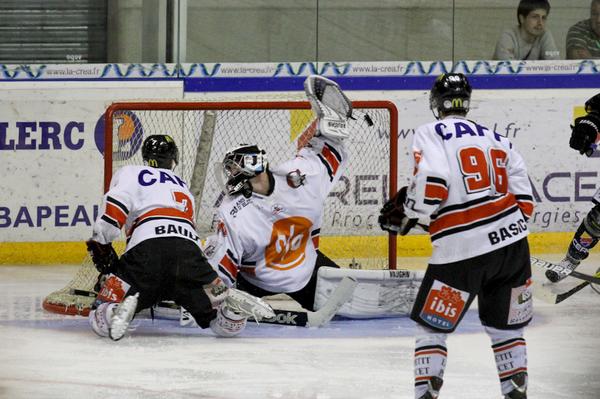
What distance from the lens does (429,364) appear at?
12.9 ft

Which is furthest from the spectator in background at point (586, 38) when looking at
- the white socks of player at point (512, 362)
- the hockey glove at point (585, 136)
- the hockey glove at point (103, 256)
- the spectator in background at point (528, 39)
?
the white socks of player at point (512, 362)

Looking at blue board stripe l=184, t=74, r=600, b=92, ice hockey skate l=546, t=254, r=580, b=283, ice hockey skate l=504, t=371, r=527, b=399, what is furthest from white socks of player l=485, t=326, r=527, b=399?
blue board stripe l=184, t=74, r=600, b=92

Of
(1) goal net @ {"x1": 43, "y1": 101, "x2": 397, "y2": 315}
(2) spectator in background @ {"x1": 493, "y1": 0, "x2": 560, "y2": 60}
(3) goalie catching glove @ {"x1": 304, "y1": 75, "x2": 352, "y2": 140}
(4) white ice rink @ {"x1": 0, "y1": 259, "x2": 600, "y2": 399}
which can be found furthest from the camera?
(2) spectator in background @ {"x1": 493, "y1": 0, "x2": 560, "y2": 60}

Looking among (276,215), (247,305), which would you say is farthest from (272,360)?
(276,215)

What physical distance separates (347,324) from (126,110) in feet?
5.70

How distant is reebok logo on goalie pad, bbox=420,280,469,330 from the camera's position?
395cm

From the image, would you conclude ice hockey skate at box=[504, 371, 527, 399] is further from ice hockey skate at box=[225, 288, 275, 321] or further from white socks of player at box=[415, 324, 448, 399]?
ice hockey skate at box=[225, 288, 275, 321]

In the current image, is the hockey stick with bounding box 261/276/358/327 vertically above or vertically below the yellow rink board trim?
below

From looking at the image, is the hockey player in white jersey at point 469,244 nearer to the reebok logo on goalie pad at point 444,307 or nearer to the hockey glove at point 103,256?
the reebok logo on goalie pad at point 444,307

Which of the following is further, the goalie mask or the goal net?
the goal net

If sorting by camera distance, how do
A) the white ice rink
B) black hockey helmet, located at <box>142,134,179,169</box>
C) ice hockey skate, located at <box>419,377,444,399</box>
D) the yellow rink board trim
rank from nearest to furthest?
1. ice hockey skate, located at <box>419,377,444,399</box>
2. the white ice rink
3. black hockey helmet, located at <box>142,134,179,169</box>
4. the yellow rink board trim

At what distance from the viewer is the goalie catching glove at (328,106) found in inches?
234

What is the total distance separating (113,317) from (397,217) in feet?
5.37

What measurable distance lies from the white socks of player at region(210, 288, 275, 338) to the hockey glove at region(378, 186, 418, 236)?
4.45 feet
